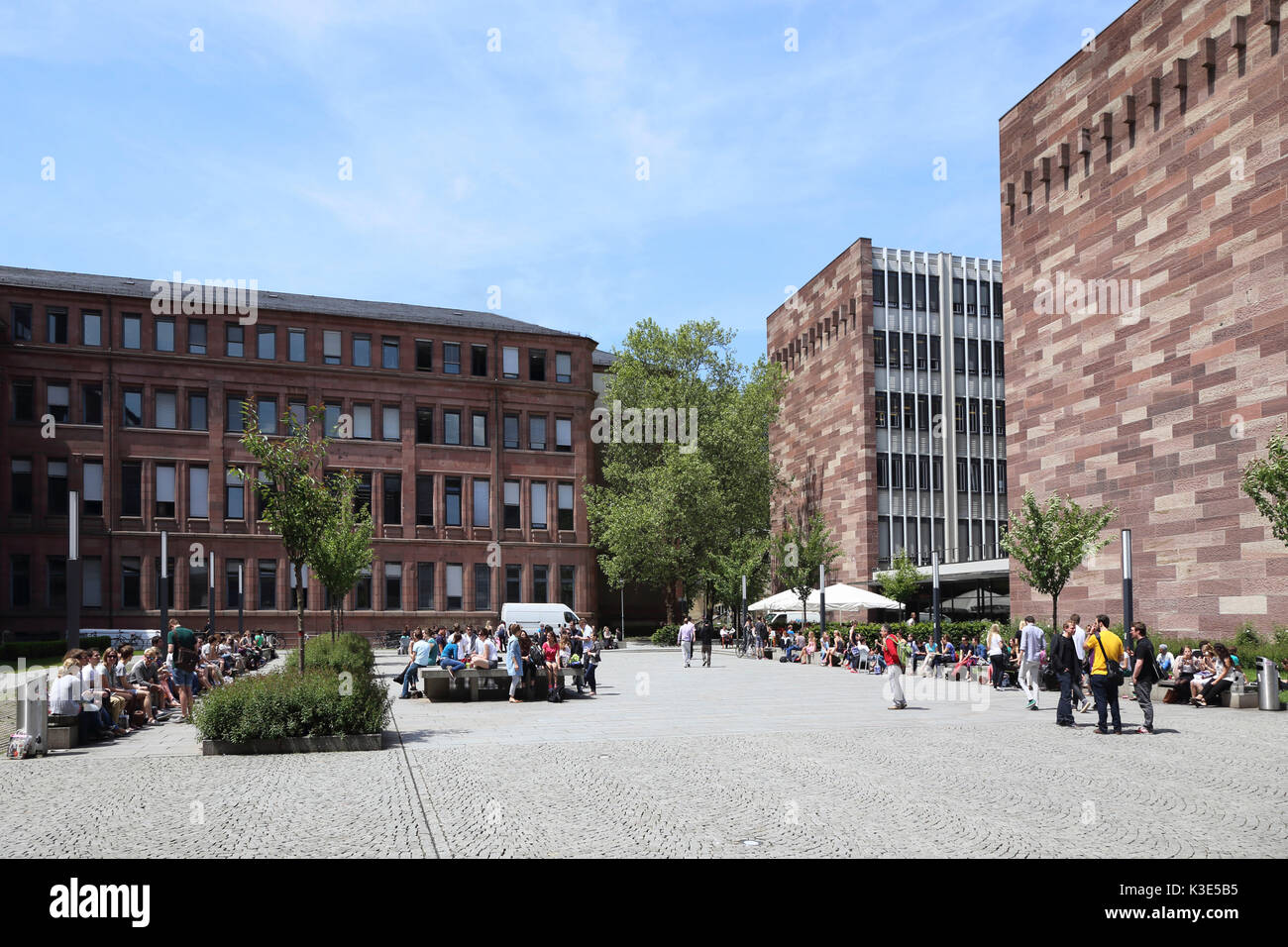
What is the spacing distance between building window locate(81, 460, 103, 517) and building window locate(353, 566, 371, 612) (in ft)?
42.7

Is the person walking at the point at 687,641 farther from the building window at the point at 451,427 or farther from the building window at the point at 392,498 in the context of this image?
the building window at the point at 451,427

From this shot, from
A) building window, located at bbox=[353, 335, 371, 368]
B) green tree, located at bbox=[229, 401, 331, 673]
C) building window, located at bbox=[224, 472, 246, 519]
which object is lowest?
green tree, located at bbox=[229, 401, 331, 673]

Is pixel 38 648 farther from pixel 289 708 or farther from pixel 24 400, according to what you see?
pixel 289 708

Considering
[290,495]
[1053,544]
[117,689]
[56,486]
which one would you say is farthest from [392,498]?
[290,495]

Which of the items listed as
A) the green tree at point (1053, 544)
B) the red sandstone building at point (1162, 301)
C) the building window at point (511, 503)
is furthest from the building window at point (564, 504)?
the green tree at point (1053, 544)

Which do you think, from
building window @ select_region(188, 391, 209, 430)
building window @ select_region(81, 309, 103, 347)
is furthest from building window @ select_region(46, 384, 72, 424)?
building window @ select_region(188, 391, 209, 430)

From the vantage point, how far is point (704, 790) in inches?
427

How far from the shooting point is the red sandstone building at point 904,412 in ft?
193

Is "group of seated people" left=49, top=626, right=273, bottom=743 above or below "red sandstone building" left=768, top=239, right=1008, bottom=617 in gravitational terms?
below

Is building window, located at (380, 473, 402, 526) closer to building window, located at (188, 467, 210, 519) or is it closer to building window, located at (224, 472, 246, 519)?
building window, located at (224, 472, 246, 519)

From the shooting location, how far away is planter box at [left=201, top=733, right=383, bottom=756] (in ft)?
45.6

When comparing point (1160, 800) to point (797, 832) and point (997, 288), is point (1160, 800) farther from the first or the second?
point (997, 288)

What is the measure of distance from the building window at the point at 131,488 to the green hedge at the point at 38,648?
12.8 metres
